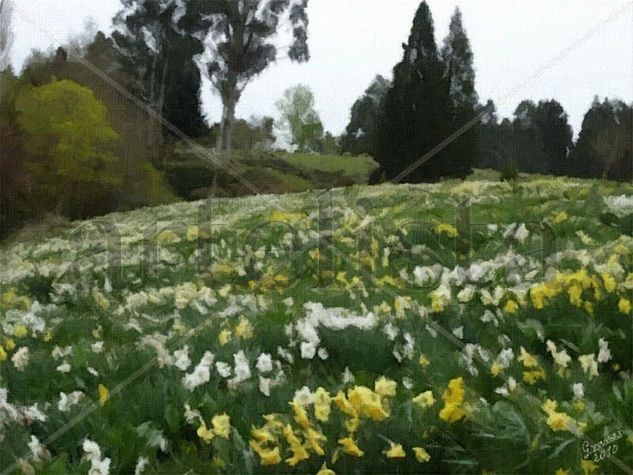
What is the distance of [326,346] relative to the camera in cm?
335

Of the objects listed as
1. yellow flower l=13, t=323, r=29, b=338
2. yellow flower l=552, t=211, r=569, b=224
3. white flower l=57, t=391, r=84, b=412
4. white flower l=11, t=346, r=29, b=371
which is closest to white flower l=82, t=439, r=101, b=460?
white flower l=57, t=391, r=84, b=412

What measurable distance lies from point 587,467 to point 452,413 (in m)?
0.42

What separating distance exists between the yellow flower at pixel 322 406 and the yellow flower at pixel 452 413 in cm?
35

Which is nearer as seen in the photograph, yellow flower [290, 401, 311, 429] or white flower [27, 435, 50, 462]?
yellow flower [290, 401, 311, 429]

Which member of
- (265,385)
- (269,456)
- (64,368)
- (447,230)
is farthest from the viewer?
(447,230)

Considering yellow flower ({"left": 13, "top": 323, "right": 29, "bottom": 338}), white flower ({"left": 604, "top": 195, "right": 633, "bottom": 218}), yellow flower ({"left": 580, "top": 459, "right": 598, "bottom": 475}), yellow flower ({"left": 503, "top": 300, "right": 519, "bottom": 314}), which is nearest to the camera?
yellow flower ({"left": 580, "top": 459, "right": 598, "bottom": 475})

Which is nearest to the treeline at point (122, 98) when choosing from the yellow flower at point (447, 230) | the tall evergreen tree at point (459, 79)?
the tall evergreen tree at point (459, 79)

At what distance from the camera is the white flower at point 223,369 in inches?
119

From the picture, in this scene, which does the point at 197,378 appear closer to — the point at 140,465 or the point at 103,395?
the point at 103,395

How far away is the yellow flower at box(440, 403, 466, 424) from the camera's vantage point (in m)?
2.26

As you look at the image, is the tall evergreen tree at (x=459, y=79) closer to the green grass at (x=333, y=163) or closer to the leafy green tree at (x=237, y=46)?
A: the green grass at (x=333, y=163)

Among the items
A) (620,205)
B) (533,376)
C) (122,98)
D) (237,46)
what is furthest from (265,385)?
(620,205)

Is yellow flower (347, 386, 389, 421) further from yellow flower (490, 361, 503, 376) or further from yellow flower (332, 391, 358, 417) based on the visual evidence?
yellow flower (490, 361, 503, 376)

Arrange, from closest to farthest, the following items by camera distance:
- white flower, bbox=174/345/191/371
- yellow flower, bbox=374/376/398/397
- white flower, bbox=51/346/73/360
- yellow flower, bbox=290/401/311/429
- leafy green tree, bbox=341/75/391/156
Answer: yellow flower, bbox=290/401/311/429 < yellow flower, bbox=374/376/398/397 < white flower, bbox=174/345/191/371 < white flower, bbox=51/346/73/360 < leafy green tree, bbox=341/75/391/156
